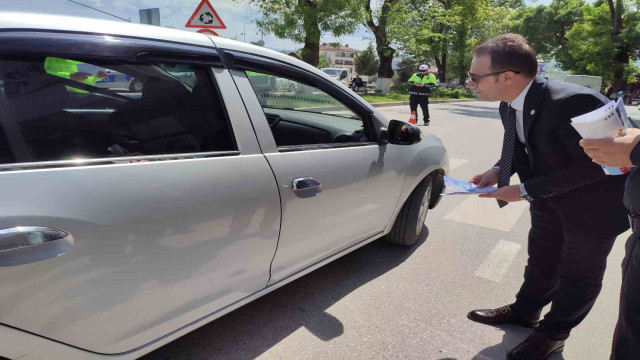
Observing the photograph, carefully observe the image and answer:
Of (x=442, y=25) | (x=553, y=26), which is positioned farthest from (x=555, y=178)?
(x=553, y=26)

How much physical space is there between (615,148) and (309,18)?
13.9m

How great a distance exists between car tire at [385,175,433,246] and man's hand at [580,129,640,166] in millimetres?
1910

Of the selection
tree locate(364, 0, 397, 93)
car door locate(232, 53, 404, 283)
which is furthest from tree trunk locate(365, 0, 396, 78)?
car door locate(232, 53, 404, 283)

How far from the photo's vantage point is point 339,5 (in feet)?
44.1

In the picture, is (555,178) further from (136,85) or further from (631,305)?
(136,85)

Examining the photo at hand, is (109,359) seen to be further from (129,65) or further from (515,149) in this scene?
(515,149)

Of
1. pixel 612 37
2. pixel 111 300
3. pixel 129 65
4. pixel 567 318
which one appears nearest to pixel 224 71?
pixel 129 65

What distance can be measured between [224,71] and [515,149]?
1.61 meters

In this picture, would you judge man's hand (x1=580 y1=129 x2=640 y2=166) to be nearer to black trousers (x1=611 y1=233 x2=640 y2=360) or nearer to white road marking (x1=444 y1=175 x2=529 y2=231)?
black trousers (x1=611 y1=233 x2=640 y2=360)

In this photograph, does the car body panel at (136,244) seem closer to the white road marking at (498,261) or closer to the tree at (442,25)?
the white road marking at (498,261)

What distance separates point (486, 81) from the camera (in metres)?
1.94

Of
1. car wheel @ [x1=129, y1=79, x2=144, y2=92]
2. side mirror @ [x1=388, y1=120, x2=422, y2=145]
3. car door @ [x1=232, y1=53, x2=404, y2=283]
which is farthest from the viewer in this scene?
side mirror @ [x1=388, y1=120, x2=422, y2=145]

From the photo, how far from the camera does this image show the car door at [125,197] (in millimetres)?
1251

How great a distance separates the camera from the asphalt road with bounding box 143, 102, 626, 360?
2.24 metres
